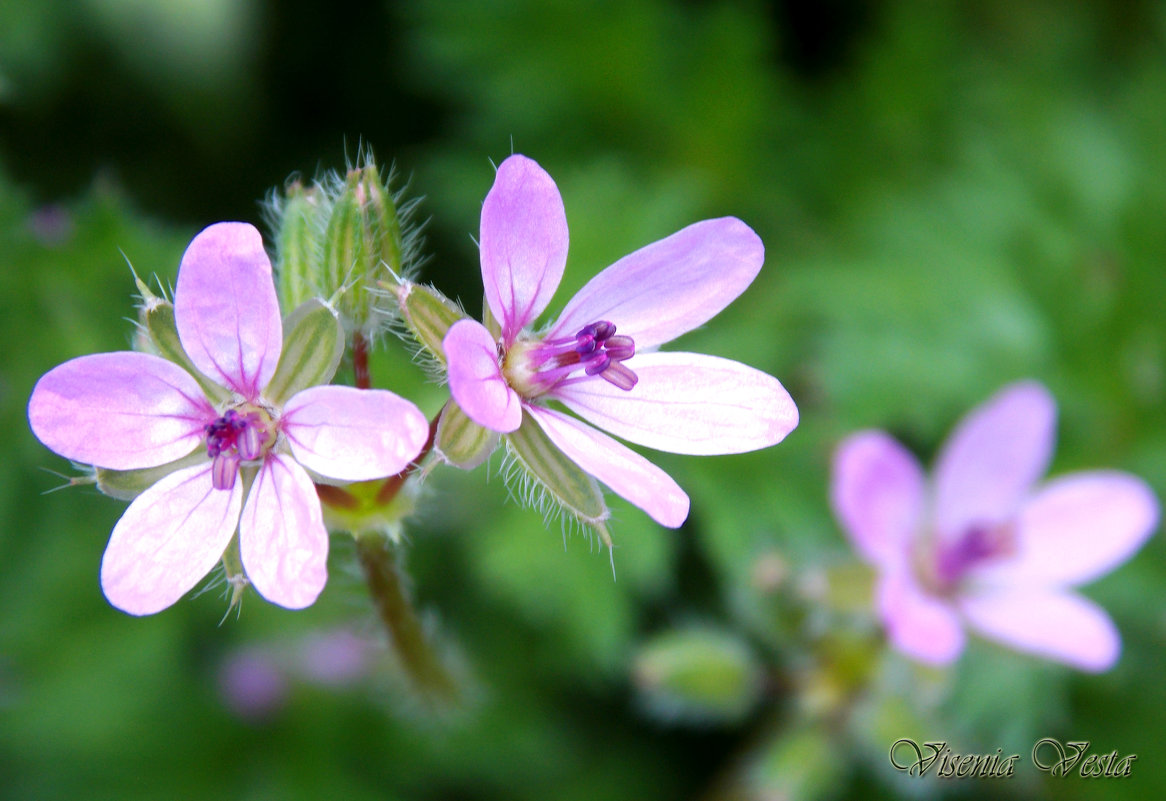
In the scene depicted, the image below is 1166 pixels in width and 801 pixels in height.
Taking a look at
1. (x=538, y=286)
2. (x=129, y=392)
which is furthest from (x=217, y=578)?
(x=538, y=286)

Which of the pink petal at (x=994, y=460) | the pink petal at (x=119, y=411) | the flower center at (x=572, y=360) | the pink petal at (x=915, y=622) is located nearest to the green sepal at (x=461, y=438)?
the flower center at (x=572, y=360)

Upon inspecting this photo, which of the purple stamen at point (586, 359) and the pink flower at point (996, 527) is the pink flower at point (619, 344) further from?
Result: the pink flower at point (996, 527)

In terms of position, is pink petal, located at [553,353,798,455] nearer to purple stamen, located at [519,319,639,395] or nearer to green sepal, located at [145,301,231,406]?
purple stamen, located at [519,319,639,395]

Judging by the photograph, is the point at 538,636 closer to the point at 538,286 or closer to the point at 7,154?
the point at 538,286

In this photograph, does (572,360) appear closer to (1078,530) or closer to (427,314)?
(427,314)

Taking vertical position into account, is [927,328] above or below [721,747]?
above

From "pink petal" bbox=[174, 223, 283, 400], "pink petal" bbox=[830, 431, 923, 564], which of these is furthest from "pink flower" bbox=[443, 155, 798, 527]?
"pink petal" bbox=[830, 431, 923, 564]
